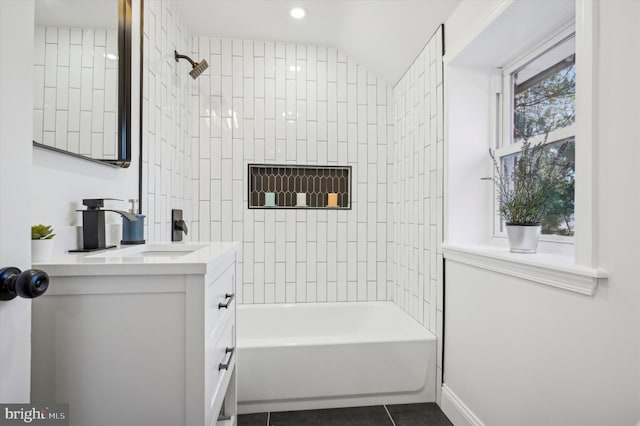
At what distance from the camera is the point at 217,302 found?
1009mm

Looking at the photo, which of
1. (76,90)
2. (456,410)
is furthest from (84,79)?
(456,410)

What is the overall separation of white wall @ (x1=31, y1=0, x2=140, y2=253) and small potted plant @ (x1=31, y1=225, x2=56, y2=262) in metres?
0.13

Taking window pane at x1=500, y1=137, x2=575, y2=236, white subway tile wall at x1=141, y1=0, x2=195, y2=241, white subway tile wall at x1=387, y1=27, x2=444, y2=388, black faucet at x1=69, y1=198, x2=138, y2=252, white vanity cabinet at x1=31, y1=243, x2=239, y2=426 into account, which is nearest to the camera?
white vanity cabinet at x1=31, y1=243, x2=239, y2=426

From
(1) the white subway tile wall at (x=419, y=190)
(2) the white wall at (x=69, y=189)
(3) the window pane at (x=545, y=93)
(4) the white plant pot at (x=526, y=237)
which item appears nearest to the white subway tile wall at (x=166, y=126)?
(2) the white wall at (x=69, y=189)

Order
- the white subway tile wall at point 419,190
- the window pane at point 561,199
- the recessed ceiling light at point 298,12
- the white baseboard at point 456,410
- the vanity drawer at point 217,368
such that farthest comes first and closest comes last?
the recessed ceiling light at point 298,12 → the white subway tile wall at point 419,190 → the white baseboard at point 456,410 → the window pane at point 561,199 → the vanity drawer at point 217,368

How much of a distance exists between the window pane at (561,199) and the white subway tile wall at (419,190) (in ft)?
1.76

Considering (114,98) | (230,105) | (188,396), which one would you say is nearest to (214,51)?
(230,105)

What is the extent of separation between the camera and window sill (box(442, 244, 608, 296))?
0.96 metres

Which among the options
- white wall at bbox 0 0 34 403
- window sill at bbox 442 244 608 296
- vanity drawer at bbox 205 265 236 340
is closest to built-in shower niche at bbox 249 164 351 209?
window sill at bbox 442 244 608 296

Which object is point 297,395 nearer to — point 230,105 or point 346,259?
point 346,259

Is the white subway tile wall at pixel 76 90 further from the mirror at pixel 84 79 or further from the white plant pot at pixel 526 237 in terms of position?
the white plant pot at pixel 526 237

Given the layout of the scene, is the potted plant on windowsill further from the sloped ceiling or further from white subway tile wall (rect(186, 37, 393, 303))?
white subway tile wall (rect(186, 37, 393, 303))

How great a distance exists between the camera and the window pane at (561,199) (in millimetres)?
1306

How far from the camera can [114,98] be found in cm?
135
